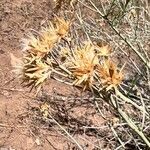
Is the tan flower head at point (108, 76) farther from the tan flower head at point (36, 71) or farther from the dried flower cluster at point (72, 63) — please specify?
the tan flower head at point (36, 71)

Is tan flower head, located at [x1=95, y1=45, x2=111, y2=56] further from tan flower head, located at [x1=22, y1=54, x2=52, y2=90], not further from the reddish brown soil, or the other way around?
the reddish brown soil

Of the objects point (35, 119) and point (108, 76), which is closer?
point (108, 76)

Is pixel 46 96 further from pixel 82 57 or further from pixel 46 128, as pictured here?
pixel 82 57

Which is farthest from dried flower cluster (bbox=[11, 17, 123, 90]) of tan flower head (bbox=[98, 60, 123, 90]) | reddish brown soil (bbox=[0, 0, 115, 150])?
reddish brown soil (bbox=[0, 0, 115, 150])

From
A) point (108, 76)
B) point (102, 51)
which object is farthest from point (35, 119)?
point (108, 76)

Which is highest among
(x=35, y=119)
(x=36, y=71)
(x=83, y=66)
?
(x=83, y=66)

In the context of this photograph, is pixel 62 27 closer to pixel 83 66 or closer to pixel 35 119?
pixel 83 66

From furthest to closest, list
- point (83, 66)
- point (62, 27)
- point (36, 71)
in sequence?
point (62, 27), point (36, 71), point (83, 66)

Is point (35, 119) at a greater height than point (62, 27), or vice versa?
point (62, 27)

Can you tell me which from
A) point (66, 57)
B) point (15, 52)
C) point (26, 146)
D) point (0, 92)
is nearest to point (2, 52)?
point (15, 52)

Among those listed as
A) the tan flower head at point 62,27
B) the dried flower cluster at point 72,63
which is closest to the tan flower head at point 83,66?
the dried flower cluster at point 72,63
